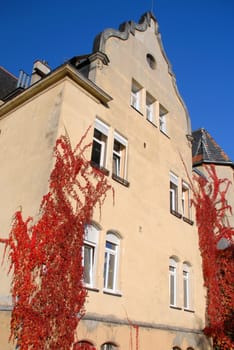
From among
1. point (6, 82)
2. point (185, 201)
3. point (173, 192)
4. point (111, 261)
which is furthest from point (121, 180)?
point (6, 82)

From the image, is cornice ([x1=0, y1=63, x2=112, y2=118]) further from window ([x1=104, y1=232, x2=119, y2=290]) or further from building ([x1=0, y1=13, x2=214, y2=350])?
window ([x1=104, y1=232, x2=119, y2=290])

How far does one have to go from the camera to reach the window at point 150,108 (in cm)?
1586

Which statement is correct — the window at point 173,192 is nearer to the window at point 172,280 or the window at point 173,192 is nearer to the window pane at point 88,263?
the window at point 172,280

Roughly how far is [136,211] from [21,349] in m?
6.07

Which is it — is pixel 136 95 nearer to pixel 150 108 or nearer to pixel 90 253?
pixel 150 108

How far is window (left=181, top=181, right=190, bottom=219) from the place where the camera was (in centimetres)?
1631

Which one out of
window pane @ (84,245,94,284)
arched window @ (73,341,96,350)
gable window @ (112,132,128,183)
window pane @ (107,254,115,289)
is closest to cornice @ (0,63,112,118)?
gable window @ (112,132,128,183)

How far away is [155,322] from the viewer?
11.7 m

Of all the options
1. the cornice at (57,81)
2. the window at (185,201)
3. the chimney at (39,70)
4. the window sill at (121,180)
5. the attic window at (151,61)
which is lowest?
the window sill at (121,180)

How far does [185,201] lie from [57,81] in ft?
29.4

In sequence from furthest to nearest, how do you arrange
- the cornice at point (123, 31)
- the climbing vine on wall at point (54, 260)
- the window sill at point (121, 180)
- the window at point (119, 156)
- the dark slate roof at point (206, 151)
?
the dark slate roof at point (206, 151) → the cornice at point (123, 31) → the window at point (119, 156) → the window sill at point (121, 180) → the climbing vine on wall at point (54, 260)

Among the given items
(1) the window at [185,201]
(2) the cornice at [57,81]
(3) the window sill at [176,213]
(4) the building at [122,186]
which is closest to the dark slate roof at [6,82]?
(4) the building at [122,186]

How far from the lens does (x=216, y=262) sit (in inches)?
647

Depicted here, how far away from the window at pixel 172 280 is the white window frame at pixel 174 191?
2643 mm
